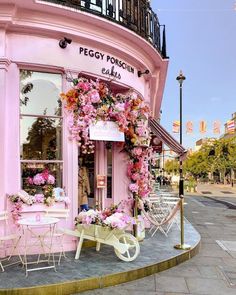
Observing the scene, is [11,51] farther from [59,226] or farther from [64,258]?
[64,258]

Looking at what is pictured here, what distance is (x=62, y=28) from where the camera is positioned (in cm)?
738

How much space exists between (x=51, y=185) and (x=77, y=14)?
324cm

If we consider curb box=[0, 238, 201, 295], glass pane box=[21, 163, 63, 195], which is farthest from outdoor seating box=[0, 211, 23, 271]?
curb box=[0, 238, 201, 295]

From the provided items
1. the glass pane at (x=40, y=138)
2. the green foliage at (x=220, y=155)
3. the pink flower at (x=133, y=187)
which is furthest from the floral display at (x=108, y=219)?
the green foliage at (x=220, y=155)

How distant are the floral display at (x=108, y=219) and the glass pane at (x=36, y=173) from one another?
0.87 meters

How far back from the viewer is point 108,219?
675 centimetres

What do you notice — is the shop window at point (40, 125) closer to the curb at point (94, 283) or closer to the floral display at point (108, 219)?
the floral display at point (108, 219)

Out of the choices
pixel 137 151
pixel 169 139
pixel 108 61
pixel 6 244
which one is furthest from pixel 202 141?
pixel 6 244

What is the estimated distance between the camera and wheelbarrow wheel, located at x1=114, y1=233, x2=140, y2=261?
6742 mm

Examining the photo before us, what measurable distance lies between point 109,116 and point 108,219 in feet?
7.45

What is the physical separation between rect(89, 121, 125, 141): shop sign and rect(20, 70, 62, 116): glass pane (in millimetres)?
758

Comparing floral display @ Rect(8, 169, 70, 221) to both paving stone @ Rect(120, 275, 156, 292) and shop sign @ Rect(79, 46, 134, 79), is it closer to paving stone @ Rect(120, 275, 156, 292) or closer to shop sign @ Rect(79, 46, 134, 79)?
paving stone @ Rect(120, 275, 156, 292)

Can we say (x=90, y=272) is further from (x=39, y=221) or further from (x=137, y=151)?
(x=137, y=151)

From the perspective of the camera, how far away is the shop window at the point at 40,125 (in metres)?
7.34
